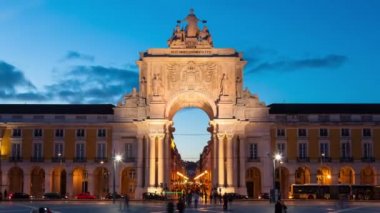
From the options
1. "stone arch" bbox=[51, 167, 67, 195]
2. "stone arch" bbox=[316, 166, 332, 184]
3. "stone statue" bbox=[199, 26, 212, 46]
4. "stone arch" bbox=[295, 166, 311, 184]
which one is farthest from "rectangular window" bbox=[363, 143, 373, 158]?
"stone arch" bbox=[51, 167, 67, 195]

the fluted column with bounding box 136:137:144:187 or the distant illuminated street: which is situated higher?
the fluted column with bounding box 136:137:144:187

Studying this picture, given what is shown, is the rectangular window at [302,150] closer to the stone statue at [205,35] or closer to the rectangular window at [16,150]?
the stone statue at [205,35]

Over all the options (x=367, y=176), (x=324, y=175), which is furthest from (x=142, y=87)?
(x=367, y=176)

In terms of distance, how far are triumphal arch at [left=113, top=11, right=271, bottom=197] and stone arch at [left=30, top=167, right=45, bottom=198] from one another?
13378mm

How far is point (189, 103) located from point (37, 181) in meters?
26.2

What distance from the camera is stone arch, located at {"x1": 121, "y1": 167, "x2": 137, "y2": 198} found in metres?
98.1

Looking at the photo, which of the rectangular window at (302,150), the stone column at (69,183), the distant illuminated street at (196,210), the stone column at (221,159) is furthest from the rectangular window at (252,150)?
the distant illuminated street at (196,210)

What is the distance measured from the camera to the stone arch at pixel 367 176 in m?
94.3

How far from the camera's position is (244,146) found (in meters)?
93.8

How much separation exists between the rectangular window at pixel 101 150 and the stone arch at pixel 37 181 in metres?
9.56

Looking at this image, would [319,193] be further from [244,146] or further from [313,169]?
[244,146]

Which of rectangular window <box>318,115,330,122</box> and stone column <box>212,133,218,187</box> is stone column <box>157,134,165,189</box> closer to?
stone column <box>212,133,218,187</box>

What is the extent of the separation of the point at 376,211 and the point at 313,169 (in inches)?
1554

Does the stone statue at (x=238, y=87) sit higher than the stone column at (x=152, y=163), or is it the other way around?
the stone statue at (x=238, y=87)
